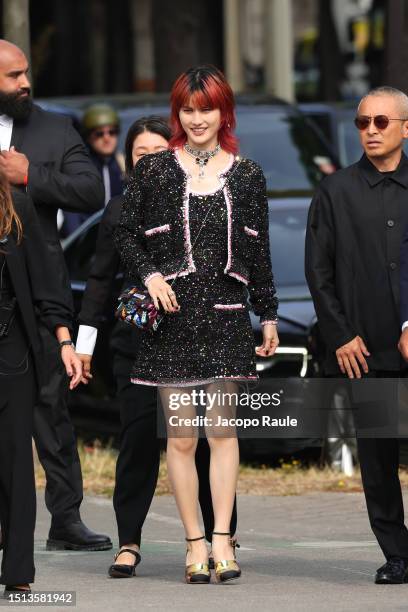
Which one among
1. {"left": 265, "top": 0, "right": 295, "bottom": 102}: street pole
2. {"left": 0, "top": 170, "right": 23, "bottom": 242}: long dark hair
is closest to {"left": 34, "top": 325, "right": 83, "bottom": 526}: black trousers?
{"left": 0, "top": 170, "right": 23, "bottom": 242}: long dark hair

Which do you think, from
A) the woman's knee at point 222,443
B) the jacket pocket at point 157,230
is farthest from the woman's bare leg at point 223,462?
the jacket pocket at point 157,230

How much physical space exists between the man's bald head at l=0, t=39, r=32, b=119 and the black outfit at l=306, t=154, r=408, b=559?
157cm

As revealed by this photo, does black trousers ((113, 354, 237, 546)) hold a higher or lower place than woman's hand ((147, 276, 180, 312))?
lower

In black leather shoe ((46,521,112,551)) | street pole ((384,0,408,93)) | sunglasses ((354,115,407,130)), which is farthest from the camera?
street pole ((384,0,408,93))

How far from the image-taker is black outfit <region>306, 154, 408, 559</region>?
7.41 metres

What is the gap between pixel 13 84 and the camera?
8391 mm

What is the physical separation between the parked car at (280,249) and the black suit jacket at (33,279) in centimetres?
197

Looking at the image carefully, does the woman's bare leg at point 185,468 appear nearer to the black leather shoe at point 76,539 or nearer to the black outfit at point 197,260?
the black outfit at point 197,260

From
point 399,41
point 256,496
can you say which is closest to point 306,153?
point 399,41

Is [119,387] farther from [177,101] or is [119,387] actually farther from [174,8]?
[174,8]

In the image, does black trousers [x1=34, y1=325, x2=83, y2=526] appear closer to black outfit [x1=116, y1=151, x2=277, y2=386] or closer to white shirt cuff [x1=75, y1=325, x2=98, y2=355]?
white shirt cuff [x1=75, y1=325, x2=98, y2=355]

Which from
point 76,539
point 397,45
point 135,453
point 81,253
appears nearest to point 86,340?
point 135,453

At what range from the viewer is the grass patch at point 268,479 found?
10414mm

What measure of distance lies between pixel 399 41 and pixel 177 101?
15.2ft
